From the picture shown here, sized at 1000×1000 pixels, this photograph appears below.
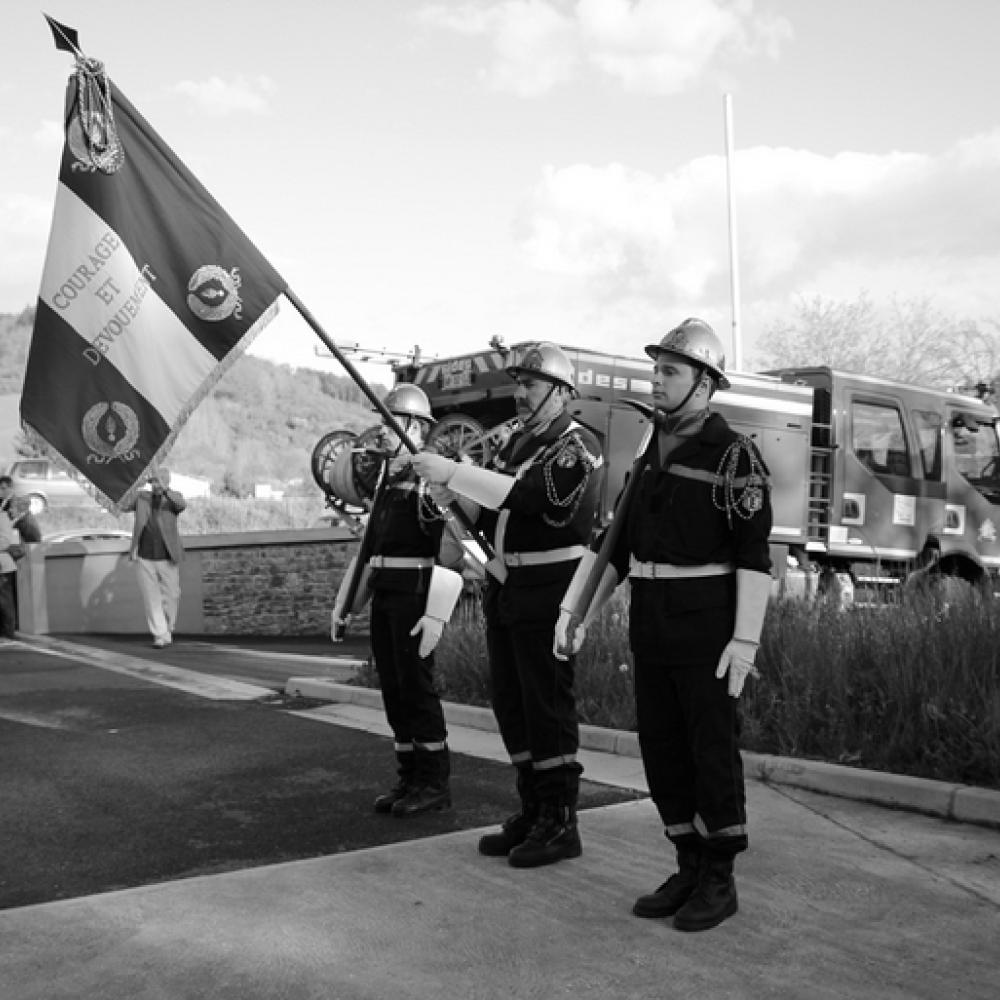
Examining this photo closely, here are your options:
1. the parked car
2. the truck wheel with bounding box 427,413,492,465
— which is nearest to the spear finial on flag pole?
the truck wheel with bounding box 427,413,492,465

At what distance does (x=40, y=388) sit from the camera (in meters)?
5.98

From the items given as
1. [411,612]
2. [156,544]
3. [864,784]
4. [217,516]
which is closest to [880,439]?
[156,544]

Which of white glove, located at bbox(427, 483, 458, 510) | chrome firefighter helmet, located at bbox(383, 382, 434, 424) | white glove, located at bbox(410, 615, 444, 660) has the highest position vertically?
chrome firefighter helmet, located at bbox(383, 382, 434, 424)

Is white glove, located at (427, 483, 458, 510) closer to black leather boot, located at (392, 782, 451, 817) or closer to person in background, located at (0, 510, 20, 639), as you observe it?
black leather boot, located at (392, 782, 451, 817)

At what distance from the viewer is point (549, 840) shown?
16.8ft

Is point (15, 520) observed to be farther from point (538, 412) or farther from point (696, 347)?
point (696, 347)

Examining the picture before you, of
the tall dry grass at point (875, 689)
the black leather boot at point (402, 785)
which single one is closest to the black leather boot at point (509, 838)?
the black leather boot at point (402, 785)

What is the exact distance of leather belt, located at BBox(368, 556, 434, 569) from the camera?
20.1 ft

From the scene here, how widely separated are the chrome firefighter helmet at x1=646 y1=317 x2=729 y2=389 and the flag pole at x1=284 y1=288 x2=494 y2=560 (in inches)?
50.7

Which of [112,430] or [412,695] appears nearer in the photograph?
[112,430]

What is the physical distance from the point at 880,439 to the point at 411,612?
35.9ft

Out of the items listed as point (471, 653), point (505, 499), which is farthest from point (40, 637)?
point (505, 499)

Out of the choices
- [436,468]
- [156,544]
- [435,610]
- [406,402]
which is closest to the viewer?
[436,468]

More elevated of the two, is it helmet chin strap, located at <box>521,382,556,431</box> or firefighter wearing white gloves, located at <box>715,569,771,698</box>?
helmet chin strap, located at <box>521,382,556,431</box>
